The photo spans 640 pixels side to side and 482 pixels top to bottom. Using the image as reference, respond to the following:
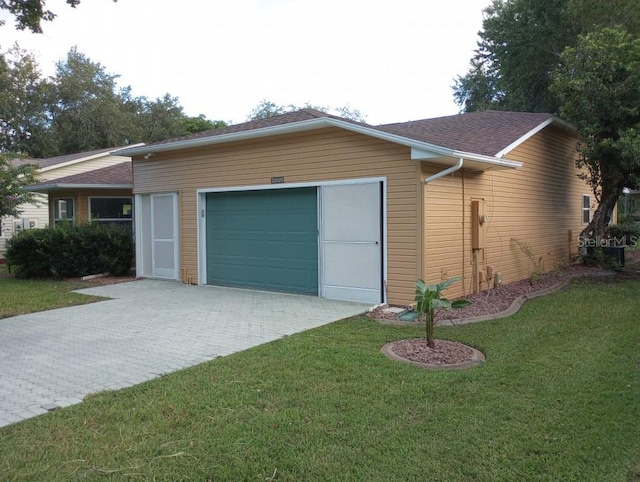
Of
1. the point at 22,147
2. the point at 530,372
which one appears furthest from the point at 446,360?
the point at 22,147

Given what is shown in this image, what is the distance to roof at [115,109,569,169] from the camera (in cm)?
799

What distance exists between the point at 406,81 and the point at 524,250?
2547cm

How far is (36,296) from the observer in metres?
10.2

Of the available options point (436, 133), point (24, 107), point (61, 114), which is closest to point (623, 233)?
point (436, 133)

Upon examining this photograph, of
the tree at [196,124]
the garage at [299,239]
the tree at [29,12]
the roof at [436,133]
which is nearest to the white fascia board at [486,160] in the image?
the roof at [436,133]

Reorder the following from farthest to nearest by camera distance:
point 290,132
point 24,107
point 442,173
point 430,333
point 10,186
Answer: point 24,107 → point 10,186 → point 290,132 → point 442,173 → point 430,333

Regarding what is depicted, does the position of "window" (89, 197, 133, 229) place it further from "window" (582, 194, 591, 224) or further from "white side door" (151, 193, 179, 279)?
"window" (582, 194, 591, 224)

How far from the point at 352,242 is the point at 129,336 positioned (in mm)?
4056

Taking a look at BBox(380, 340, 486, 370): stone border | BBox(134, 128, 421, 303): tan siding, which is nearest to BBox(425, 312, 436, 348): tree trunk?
BBox(380, 340, 486, 370): stone border

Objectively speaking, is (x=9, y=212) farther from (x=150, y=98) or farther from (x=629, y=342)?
(x=150, y=98)

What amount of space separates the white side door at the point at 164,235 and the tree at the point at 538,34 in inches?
545

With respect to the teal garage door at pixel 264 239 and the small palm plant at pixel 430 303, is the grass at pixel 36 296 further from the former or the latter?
the small palm plant at pixel 430 303

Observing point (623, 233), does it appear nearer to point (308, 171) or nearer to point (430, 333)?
point (308, 171)

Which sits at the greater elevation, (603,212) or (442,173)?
→ (442,173)
